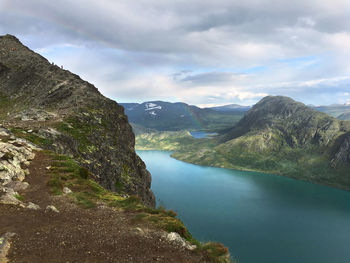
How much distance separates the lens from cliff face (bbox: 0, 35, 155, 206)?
52062mm

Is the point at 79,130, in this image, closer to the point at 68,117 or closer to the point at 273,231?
the point at 68,117

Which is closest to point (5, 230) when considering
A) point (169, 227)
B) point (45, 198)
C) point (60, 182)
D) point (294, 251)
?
point (45, 198)

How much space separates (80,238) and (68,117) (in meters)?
54.0

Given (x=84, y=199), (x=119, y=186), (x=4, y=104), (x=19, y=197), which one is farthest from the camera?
(x=4, y=104)

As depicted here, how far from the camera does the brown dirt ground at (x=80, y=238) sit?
15844mm

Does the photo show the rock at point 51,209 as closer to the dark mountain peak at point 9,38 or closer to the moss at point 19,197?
the moss at point 19,197

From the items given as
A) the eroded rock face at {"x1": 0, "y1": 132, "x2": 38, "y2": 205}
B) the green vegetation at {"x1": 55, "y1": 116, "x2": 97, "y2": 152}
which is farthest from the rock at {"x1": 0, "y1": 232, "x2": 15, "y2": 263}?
the green vegetation at {"x1": 55, "y1": 116, "x2": 97, "y2": 152}

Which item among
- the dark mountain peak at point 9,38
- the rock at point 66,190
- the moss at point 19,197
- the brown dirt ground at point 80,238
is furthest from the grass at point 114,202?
the dark mountain peak at point 9,38

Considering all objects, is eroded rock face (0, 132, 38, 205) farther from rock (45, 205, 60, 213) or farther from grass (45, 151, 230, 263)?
grass (45, 151, 230, 263)

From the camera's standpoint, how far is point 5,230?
17.5 meters

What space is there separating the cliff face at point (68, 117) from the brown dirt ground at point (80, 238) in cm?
2631

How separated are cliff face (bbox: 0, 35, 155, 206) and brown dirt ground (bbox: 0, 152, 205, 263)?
86.3 ft

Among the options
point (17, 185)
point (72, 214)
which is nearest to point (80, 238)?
point (72, 214)

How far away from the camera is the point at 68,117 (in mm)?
64438
